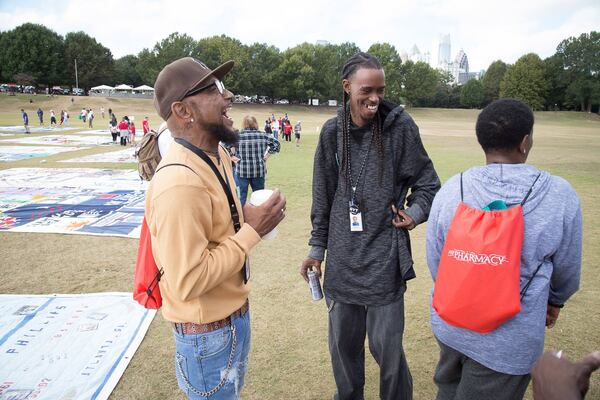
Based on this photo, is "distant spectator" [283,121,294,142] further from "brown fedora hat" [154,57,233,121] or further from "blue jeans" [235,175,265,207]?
"brown fedora hat" [154,57,233,121]

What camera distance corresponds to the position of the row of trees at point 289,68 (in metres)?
67.6

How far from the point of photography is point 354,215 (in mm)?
2588

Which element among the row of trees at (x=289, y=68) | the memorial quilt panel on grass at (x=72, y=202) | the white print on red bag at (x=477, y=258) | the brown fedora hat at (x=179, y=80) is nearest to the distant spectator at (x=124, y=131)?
the memorial quilt panel on grass at (x=72, y=202)

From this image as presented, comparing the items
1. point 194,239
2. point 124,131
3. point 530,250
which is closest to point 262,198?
point 194,239

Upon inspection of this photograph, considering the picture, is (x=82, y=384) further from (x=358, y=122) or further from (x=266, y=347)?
(x=358, y=122)

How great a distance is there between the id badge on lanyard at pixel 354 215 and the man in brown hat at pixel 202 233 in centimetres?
73

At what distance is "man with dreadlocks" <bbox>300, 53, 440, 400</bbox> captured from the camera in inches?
99.8

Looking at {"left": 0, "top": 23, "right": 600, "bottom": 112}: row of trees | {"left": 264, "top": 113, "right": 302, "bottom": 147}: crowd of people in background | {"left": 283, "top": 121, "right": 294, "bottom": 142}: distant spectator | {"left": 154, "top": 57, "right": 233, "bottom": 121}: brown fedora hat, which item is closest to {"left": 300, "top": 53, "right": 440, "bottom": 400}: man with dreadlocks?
{"left": 154, "top": 57, "right": 233, "bottom": 121}: brown fedora hat

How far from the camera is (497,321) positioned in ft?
6.01

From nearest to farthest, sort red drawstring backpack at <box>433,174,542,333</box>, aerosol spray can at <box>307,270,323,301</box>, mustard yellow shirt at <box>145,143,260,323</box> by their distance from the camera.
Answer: mustard yellow shirt at <box>145,143,260,323</box> < red drawstring backpack at <box>433,174,542,333</box> < aerosol spray can at <box>307,270,323,301</box>

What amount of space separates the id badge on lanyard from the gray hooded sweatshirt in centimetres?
61

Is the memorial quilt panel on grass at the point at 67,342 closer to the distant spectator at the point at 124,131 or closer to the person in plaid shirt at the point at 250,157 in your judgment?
the person in plaid shirt at the point at 250,157

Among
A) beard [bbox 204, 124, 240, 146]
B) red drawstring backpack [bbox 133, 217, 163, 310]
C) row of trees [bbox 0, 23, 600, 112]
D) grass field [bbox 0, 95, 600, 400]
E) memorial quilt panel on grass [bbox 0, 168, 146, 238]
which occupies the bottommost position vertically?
grass field [bbox 0, 95, 600, 400]

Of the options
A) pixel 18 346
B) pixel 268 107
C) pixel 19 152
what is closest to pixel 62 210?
pixel 18 346
